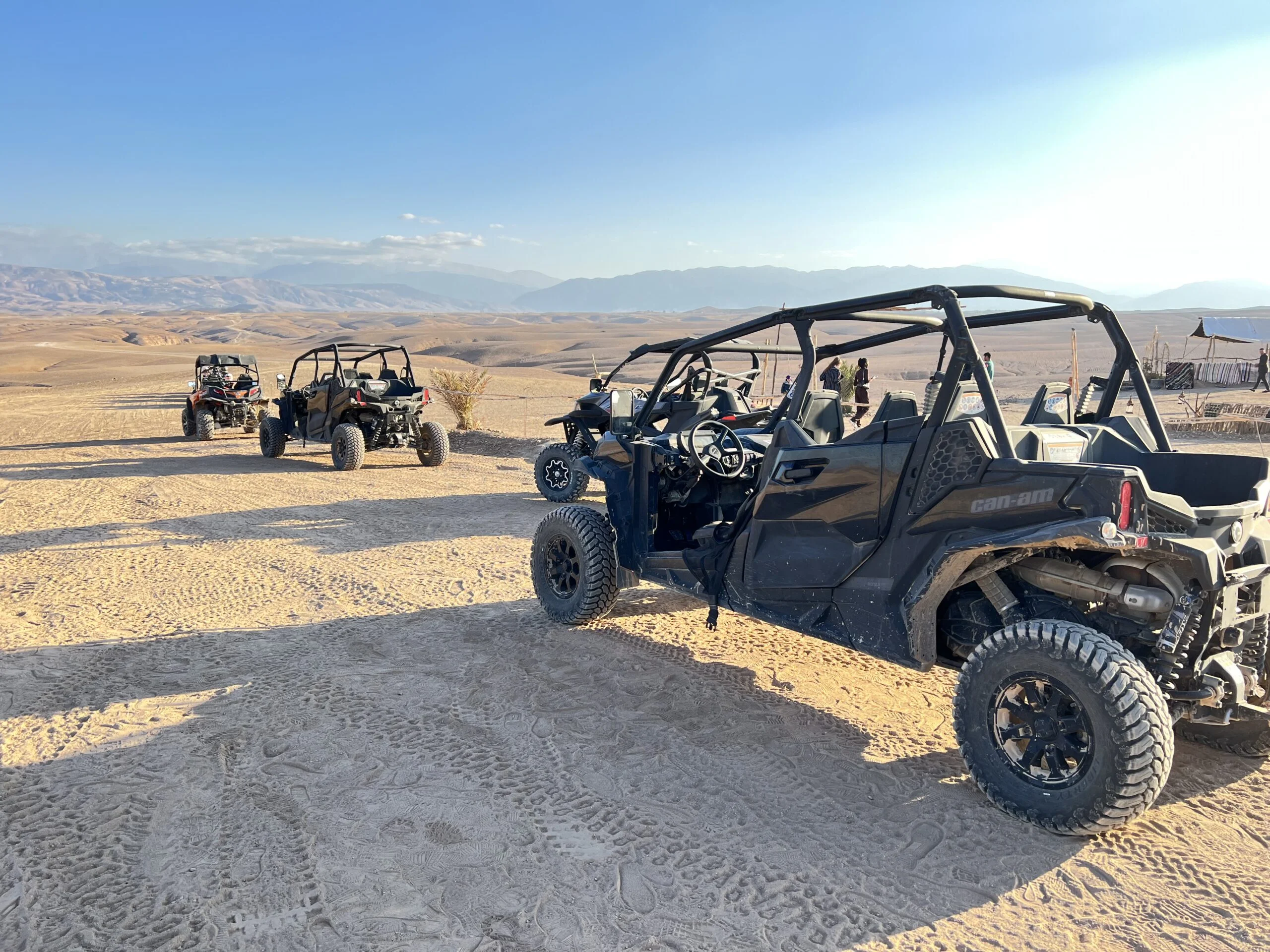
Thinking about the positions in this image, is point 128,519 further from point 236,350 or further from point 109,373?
point 236,350

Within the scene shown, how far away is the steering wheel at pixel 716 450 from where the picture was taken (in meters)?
5.21

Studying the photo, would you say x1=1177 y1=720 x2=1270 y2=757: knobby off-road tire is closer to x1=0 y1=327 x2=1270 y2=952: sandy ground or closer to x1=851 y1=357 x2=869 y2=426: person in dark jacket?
x1=0 y1=327 x2=1270 y2=952: sandy ground

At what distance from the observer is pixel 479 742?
3914 millimetres

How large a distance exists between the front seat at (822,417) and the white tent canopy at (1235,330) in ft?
81.1

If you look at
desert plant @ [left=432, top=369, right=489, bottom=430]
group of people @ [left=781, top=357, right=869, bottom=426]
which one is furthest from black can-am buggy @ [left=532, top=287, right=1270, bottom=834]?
desert plant @ [left=432, top=369, right=489, bottom=430]

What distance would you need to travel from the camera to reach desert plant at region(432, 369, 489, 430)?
1752cm

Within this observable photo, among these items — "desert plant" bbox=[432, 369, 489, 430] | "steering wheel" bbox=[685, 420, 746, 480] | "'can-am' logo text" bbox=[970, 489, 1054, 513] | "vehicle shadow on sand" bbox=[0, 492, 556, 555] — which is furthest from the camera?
"desert plant" bbox=[432, 369, 489, 430]

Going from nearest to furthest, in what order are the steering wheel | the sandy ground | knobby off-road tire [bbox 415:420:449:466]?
the sandy ground < the steering wheel < knobby off-road tire [bbox 415:420:449:466]

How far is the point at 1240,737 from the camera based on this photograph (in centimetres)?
369

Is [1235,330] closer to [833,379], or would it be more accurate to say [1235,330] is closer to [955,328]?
[833,379]

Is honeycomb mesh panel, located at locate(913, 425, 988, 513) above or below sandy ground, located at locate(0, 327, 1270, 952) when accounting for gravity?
above

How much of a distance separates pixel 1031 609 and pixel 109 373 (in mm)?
40602

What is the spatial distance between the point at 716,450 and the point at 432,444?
8849 mm

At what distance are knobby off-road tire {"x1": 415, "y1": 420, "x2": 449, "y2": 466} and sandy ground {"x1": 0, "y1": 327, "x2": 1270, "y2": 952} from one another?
6.82m
